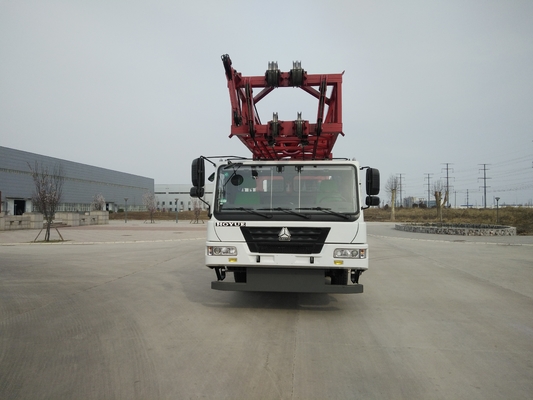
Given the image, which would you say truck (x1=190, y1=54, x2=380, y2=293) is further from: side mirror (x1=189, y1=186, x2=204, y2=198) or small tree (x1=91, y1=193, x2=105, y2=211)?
small tree (x1=91, y1=193, x2=105, y2=211)

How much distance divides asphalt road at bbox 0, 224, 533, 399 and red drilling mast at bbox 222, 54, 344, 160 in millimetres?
2880

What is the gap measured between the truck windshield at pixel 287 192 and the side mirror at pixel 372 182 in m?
0.27

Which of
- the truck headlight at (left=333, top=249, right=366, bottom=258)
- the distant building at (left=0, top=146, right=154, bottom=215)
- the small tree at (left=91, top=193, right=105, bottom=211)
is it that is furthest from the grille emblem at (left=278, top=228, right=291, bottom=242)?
the small tree at (left=91, top=193, right=105, bottom=211)

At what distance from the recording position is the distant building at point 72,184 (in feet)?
177

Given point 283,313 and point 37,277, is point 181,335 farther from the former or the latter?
point 37,277

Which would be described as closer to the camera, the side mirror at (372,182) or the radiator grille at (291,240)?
the radiator grille at (291,240)

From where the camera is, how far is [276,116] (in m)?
6.53

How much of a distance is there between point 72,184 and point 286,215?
70579 mm

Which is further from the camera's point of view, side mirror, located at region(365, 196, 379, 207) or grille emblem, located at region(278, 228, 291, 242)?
side mirror, located at region(365, 196, 379, 207)

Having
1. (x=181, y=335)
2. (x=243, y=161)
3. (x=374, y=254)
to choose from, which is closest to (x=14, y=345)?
(x=181, y=335)

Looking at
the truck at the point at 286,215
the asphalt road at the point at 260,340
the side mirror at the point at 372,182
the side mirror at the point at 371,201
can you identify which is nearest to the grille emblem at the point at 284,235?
the truck at the point at 286,215

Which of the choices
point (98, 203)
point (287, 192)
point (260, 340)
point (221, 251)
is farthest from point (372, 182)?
point (98, 203)

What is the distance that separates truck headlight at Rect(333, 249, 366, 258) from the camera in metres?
5.68

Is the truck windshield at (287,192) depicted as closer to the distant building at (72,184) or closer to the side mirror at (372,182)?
the side mirror at (372,182)
